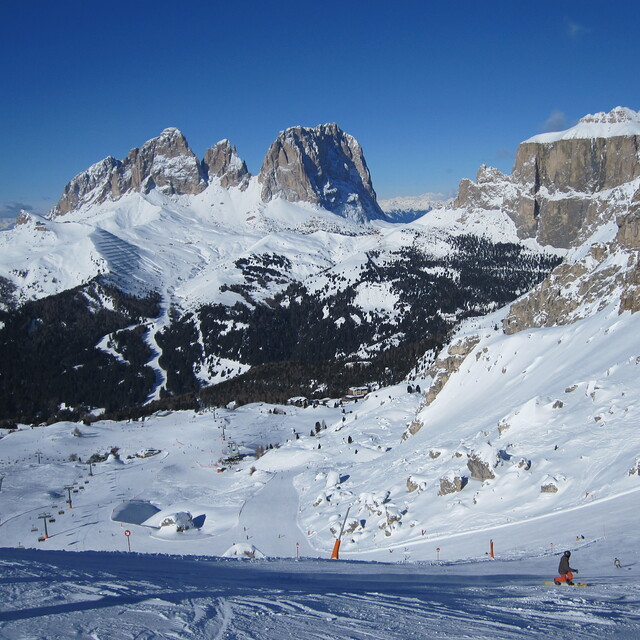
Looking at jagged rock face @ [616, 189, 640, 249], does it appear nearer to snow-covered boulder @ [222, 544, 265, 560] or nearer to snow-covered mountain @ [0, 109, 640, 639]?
snow-covered mountain @ [0, 109, 640, 639]

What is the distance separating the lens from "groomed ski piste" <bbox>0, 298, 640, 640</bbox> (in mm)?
13484

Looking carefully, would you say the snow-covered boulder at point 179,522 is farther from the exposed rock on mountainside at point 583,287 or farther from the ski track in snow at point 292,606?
the exposed rock on mountainside at point 583,287

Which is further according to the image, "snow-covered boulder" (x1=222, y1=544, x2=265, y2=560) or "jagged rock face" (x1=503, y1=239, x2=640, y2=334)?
"jagged rock face" (x1=503, y1=239, x2=640, y2=334)

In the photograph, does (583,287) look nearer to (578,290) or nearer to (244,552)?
(578,290)

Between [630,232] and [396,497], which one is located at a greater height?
[630,232]

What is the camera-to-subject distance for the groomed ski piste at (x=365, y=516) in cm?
1348

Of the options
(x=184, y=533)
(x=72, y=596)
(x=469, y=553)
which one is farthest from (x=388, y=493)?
(x=72, y=596)

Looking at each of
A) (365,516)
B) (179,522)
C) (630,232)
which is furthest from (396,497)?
(630,232)

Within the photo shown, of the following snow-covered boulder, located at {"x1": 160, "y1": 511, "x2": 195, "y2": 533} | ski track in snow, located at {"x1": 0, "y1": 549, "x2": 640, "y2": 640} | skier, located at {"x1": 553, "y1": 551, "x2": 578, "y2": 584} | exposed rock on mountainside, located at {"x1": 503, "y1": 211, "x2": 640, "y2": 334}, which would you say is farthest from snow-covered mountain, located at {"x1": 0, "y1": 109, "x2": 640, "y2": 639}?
skier, located at {"x1": 553, "y1": 551, "x2": 578, "y2": 584}

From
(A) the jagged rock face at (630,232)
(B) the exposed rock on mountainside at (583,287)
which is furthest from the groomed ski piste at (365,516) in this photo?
(A) the jagged rock face at (630,232)

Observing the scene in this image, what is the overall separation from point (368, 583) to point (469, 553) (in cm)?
1151

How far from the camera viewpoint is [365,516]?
4366cm

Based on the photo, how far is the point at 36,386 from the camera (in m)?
187

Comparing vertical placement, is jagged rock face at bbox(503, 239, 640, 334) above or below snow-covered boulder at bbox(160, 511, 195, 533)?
above
